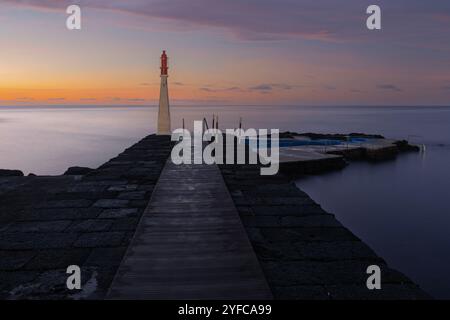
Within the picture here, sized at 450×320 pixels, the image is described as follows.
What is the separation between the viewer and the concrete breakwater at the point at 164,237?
298 centimetres

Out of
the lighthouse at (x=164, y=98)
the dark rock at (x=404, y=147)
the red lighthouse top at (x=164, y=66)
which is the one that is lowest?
the dark rock at (x=404, y=147)

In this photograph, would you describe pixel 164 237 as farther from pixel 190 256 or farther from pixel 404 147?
pixel 404 147

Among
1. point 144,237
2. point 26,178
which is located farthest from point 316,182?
point 144,237

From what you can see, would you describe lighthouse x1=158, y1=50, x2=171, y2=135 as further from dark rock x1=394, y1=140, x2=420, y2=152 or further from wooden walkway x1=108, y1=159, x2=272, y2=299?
dark rock x1=394, y1=140, x2=420, y2=152

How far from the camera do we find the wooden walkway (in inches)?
Result: 115

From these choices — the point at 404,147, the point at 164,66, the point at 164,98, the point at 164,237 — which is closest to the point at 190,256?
the point at 164,237

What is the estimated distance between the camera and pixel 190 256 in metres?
3.55

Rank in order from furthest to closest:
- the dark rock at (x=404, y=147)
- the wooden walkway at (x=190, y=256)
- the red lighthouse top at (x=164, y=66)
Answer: the dark rock at (x=404, y=147), the red lighthouse top at (x=164, y=66), the wooden walkway at (x=190, y=256)

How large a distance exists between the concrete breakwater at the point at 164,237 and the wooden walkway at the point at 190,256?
1.1 inches

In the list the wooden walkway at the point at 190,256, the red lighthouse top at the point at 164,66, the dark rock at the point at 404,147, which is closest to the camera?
the wooden walkway at the point at 190,256

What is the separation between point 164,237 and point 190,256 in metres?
0.59

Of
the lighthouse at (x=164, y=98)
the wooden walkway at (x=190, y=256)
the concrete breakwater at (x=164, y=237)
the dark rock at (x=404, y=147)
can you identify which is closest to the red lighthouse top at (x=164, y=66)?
the lighthouse at (x=164, y=98)

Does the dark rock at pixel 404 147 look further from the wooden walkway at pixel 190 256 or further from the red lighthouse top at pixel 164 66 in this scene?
the wooden walkway at pixel 190 256
